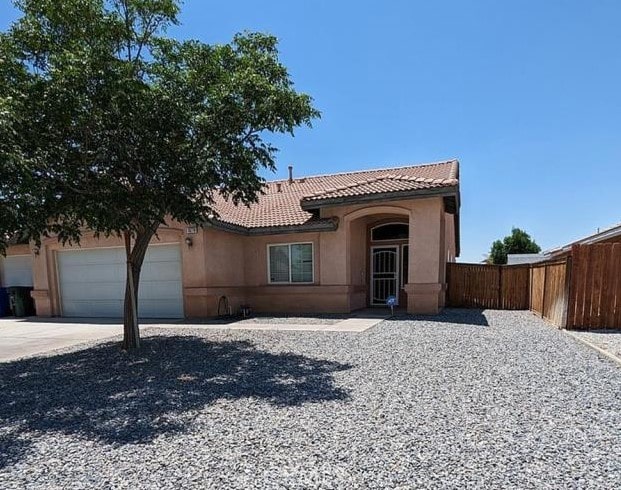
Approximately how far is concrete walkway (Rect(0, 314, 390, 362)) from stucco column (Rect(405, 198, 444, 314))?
4.59 feet

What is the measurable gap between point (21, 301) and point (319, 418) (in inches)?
689

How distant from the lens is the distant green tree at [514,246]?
1861 inches

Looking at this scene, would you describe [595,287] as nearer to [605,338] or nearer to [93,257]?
[605,338]

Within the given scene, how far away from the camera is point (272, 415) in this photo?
483cm

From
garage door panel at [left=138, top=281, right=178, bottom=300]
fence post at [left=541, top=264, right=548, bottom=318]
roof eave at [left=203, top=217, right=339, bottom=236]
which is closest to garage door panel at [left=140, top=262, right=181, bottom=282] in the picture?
garage door panel at [left=138, top=281, right=178, bottom=300]

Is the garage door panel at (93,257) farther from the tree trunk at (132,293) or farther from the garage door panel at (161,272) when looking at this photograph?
the tree trunk at (132,293)

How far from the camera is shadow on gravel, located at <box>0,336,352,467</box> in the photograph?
15.7ft

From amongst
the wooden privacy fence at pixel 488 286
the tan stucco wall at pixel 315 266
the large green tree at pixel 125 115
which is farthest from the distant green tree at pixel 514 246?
the large green tree at pixel 125 115

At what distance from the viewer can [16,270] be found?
18266 millimetres

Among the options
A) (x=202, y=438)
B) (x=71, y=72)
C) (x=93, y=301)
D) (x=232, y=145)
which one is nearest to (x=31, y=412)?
(x=202, y=438)

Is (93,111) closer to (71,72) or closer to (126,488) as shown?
(71,72)

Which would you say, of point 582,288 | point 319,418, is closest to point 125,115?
point 319,418

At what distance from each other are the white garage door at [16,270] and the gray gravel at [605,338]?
68.0 feet

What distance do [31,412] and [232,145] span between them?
5687 mm
